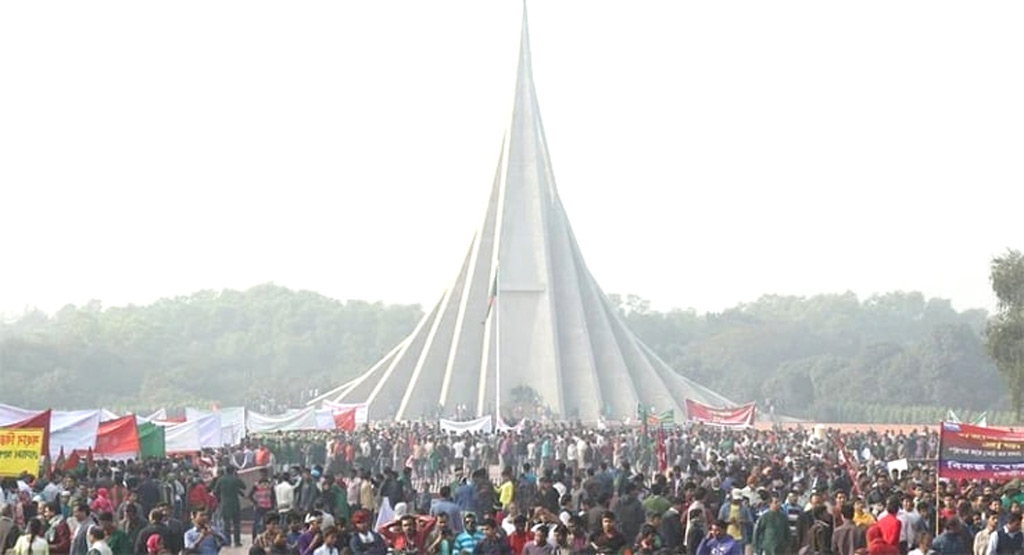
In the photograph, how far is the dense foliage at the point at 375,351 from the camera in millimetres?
54750

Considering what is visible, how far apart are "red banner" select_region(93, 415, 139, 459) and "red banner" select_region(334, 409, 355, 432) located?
39.2 feet

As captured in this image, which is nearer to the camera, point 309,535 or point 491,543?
point 491,543

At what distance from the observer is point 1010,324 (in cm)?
3234

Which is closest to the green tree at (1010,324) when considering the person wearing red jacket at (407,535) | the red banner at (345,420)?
the red banner at (345,420)

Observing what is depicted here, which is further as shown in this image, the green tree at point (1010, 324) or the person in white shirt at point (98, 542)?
the green tree at point (1010, 324)

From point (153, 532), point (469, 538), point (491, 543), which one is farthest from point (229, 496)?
point (491, 543)

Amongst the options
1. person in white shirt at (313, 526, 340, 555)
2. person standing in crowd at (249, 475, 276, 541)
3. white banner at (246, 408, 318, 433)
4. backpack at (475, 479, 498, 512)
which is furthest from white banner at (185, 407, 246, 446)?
person in white shirt at (313, 526, 340, 555)

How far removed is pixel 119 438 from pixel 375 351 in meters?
58.1

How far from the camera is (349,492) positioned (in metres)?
16.8

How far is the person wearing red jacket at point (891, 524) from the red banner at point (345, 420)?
20299 mm

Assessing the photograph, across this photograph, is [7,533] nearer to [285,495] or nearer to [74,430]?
[285,495]

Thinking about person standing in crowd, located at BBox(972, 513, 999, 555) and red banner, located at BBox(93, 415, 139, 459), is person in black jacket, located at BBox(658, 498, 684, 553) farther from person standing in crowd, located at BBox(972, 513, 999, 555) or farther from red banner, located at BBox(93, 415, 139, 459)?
red banner, located at BBox(93, 415, 139, 459)

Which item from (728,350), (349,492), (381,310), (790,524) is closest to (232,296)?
(381,310)

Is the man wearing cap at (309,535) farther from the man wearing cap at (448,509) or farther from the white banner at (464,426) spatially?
the white banner at (464,426)
